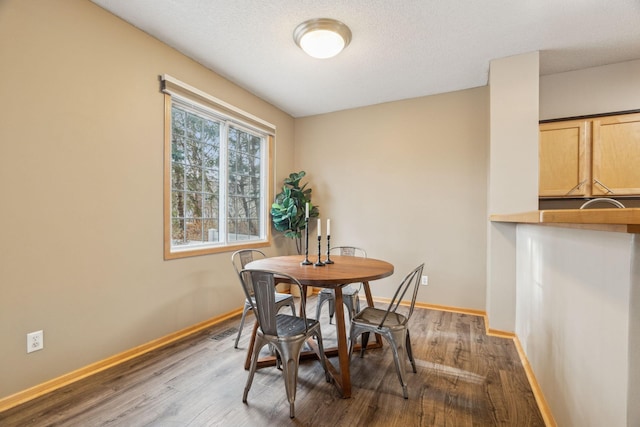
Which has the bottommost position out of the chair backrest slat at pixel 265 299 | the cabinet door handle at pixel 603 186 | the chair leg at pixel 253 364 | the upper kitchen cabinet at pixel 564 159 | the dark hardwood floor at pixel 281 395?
the dark hardwood floor at pixel 281 395

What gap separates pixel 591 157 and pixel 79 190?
4.26 m

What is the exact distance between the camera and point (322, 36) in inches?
90.0

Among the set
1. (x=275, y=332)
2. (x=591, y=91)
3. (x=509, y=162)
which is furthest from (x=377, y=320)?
(x=591, y=91)

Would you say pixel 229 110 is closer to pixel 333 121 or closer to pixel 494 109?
pixel 333 121

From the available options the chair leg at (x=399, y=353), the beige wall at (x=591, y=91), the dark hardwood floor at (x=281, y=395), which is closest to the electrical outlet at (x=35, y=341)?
the dark hardwood floor at (x=281, y=395)

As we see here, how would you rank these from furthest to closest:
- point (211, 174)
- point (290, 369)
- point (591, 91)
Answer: point (211, 174), point (591, 91), point (290, 369)

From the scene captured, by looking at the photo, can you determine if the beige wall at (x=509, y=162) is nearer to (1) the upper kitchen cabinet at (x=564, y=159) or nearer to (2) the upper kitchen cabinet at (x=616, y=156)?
(1) the upper kitchen cabinet at (x=564, y=159)

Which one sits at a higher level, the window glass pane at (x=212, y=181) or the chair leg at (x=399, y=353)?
the window glass pane at (x=212, y=181)

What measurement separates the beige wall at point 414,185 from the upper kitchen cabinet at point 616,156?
949mm

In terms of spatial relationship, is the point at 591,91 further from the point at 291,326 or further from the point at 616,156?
the point at 291,326

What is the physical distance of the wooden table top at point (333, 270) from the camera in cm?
179

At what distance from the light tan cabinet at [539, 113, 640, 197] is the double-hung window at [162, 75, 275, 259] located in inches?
126

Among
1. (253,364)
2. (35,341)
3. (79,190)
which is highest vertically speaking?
(79,190)

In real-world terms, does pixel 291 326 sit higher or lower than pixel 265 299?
lower
